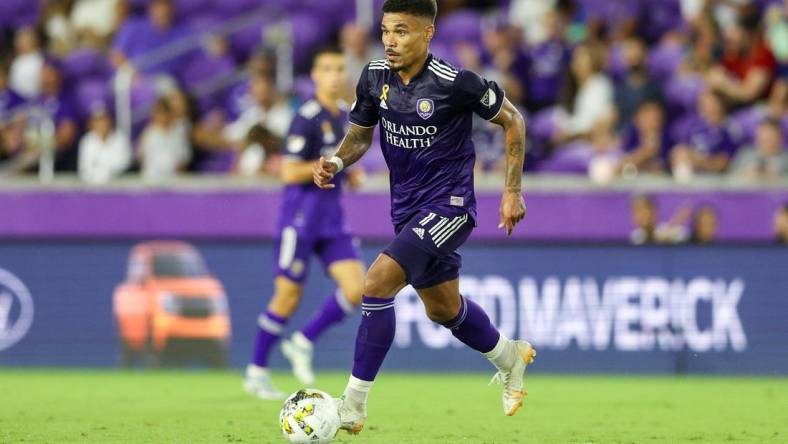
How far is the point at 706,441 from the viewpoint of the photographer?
309 inches

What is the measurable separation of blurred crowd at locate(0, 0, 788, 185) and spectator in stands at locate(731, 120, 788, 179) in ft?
0.05

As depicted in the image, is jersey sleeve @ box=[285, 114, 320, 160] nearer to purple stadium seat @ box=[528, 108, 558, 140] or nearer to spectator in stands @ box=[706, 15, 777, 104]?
purple stadium seat @ box=[528, 108, 558, 140]

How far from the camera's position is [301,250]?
36.2 ft

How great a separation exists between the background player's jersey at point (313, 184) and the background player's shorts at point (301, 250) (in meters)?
0.06

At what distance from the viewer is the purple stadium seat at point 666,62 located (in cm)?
1631

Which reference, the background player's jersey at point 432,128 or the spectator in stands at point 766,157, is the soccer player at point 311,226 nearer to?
the background player's jersey at point 432,128

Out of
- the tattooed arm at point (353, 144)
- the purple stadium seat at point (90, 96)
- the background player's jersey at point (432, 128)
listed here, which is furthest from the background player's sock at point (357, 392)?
the purple stadium seat at point (90, 96)

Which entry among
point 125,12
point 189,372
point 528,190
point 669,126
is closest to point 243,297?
point 189,372

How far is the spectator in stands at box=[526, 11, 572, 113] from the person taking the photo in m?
16.3

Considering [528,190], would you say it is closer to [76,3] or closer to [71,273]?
[71,273]

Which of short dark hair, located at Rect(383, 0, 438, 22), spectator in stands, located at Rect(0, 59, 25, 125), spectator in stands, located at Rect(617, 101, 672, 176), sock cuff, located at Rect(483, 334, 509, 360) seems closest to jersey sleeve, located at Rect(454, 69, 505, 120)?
short dark hair, located at Rect(383, 0, 438, 22)

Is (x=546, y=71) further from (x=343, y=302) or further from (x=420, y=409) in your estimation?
(x=420, y=409)

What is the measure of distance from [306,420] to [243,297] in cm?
687

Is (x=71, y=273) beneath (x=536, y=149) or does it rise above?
beneath
